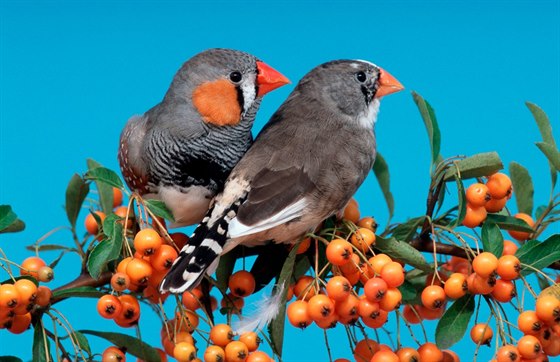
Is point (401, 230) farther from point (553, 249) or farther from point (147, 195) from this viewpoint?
point (147, 195)

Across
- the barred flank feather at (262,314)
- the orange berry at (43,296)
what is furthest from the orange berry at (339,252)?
the orange berry at (43,296)

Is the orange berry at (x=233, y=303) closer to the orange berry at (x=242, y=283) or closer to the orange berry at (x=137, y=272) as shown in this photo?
the orange berry at (x=242, y=283)

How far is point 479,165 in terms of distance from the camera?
190cm

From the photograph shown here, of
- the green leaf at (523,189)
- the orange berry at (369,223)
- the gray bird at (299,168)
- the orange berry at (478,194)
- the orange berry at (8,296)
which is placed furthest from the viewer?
the green leaf at (523,189)

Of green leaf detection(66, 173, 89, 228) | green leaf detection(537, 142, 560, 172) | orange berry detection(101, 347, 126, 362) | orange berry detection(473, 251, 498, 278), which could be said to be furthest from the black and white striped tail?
green leaf detection(537, 142, 560, 172)

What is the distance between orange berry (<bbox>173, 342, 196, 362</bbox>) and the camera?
1.73 m

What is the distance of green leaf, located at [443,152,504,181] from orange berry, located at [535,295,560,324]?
31cm

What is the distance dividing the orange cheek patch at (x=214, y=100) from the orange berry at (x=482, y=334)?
731 mm

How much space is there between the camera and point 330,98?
86.9 inches

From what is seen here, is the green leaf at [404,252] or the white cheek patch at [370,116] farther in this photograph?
the white cheek patch at [370,116]

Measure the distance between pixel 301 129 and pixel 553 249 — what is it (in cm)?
65

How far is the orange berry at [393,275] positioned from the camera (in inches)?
69.6

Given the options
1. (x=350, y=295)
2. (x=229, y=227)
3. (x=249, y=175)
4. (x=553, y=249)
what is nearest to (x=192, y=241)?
(x=229, y=227)

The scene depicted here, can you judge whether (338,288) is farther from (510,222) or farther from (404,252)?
(510,222)
